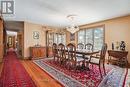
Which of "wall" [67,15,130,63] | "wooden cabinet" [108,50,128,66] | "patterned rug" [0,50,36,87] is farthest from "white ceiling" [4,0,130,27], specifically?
"patterned rug" [0,50,36,87]

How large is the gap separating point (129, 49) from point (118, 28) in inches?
46.7

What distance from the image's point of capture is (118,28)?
560cm

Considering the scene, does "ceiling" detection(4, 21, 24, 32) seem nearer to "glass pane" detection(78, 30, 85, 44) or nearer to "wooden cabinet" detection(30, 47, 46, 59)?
"wooden cabinet" detection(30, 47, 46, 59)

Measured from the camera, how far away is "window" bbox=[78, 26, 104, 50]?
267 inches

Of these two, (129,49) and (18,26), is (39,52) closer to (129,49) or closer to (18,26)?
(18,26)

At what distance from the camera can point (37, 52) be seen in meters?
7.13

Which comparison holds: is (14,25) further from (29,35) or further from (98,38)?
(98,38)

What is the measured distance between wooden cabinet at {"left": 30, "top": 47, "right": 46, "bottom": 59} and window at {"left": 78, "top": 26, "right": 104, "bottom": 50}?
2.96m

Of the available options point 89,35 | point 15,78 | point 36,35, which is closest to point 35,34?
point 36,35

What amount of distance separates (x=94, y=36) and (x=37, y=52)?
3.90 m

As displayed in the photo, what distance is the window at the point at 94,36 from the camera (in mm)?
6770

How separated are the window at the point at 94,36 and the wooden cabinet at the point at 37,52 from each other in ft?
9.70

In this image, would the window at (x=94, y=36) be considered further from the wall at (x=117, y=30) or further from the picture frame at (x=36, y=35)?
the picture frame at (x=36, y=35)

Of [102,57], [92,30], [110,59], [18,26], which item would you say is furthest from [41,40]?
[102,57]
